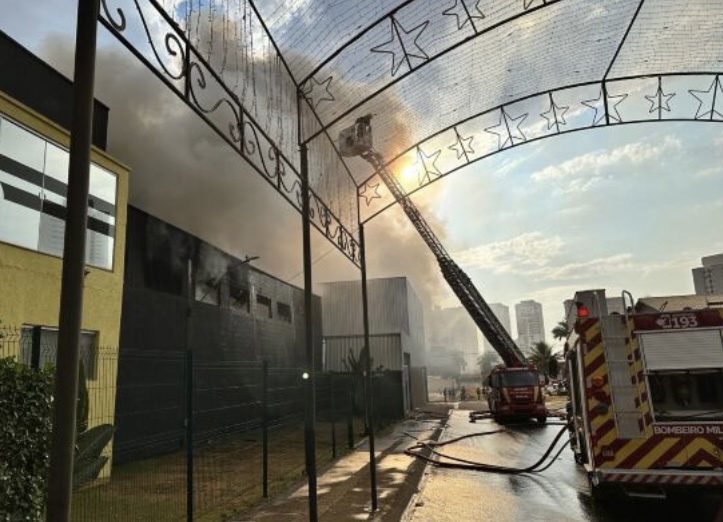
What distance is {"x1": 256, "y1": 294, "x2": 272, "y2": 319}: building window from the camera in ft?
77.5

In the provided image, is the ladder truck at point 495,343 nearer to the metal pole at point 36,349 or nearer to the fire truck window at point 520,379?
the fire truck window at point 520,379

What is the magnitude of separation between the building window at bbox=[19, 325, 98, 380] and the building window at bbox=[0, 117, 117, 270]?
1395 mm

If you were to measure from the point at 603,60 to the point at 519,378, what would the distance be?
16163 millimetres

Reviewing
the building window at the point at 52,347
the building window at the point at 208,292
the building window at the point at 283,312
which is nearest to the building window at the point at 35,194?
the building window at the point at 52,347

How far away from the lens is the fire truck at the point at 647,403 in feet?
21.3

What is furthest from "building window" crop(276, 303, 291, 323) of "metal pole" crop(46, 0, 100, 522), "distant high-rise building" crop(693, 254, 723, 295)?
"metal pole" crop(46, 0, 100, 522)

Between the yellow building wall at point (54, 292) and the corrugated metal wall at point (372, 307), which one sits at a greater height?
the corrugated metal wall at point (372, 307)

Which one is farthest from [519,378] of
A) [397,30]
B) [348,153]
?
[397,30]

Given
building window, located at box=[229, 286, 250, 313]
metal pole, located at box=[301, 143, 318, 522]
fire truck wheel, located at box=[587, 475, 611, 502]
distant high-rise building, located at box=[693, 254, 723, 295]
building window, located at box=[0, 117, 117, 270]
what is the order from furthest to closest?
building window, located at box=[229, 286, 250, 313]
distant high-rise building, located at box=[693, 254, 723, 295]
building window, located at box=[0, 117, 117, 270]
fire truck wheel, located at box=[587, 475, 611, 502]
metal pole, located at box=[301, 143, 318, 522]

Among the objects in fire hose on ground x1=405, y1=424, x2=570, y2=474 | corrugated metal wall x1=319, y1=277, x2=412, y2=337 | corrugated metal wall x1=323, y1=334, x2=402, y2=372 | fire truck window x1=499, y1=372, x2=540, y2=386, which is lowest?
fire hose on ground x1=405, y1=424, x2=570, y2=474

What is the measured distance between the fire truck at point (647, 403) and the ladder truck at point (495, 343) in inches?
169

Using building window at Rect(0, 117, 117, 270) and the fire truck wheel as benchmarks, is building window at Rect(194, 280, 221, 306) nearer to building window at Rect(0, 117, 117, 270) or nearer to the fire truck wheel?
building window at Rect(0, 117, 117, 270)

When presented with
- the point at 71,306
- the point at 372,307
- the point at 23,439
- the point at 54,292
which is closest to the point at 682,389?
the point at 23,439

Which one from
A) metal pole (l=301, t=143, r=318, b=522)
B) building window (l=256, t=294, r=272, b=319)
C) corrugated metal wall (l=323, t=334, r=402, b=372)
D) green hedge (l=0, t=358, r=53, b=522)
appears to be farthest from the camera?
corrugated metal wall (l=323, t=334, r=402, b=372)
